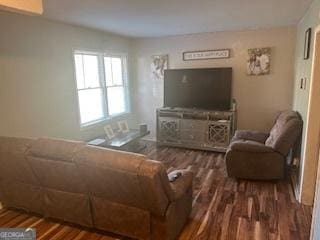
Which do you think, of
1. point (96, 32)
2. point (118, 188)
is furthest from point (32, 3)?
point (96, 32)

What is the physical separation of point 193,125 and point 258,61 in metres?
1.77

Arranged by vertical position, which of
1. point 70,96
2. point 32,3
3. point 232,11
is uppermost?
point 232,11

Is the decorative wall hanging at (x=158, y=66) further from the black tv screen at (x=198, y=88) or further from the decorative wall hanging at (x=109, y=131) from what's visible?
the decorative wall hanging at (x=109, y=131)

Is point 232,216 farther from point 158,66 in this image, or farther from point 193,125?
point 158,66

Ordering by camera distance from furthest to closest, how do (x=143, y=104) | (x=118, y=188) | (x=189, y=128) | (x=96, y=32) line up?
(x=143, y=104)
(x=189, y=128)
(x=96, y=32)
(x=118, y=188)

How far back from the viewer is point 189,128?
5074 millimetres

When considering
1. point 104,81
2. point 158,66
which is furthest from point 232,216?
point 158,66

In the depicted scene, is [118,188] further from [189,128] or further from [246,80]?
[246,80]

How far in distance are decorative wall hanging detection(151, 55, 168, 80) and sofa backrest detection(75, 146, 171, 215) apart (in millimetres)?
3750

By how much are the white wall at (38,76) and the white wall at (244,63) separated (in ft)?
6.01

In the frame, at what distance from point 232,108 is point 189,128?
0.95 meters

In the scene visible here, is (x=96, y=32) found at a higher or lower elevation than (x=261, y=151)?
higher

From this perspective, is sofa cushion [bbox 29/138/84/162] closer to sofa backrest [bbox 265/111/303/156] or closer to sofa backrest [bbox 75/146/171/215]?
sofa backrest [bbox 75/146/171/215]

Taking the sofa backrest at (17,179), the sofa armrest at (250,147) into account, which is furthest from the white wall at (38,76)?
the sofa armrest at (250,147)
